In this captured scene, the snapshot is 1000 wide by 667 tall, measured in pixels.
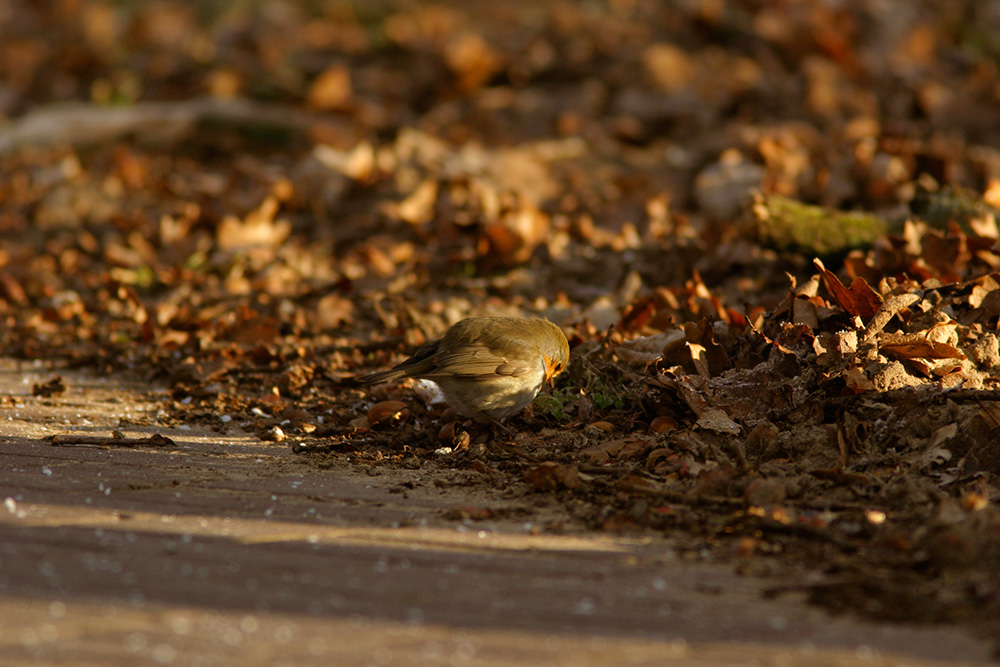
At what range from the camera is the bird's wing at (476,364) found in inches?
166

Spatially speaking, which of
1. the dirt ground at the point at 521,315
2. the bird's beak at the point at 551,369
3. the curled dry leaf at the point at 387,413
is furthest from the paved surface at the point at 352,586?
the bird's beak at the point at 551,369

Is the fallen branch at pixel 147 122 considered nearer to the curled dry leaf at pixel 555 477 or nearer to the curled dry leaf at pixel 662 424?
the curled dry leaf at pixel 662 424

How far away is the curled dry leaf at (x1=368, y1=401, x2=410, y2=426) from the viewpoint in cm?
451

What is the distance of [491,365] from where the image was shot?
4.24 meters

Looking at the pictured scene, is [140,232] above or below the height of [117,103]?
below

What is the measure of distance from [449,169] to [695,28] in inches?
158

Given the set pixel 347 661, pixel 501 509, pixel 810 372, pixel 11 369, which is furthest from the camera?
pixel 11 369

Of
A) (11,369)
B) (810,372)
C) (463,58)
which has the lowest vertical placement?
(11,369)

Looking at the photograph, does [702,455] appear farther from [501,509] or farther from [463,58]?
[463,58]

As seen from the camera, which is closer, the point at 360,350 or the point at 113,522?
the point at 113,522

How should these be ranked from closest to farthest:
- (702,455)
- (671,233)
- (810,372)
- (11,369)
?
(702,455)
(810,372)
(11,369)
(671,233)

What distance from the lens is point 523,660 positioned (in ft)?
7.55

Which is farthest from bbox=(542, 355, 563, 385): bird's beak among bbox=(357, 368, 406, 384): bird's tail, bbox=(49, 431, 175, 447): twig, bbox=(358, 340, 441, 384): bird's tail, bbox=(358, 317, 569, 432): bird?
bbox=(49, 431, 175, 447): twig

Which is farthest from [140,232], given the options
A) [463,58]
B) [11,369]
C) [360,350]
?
[463,58]
